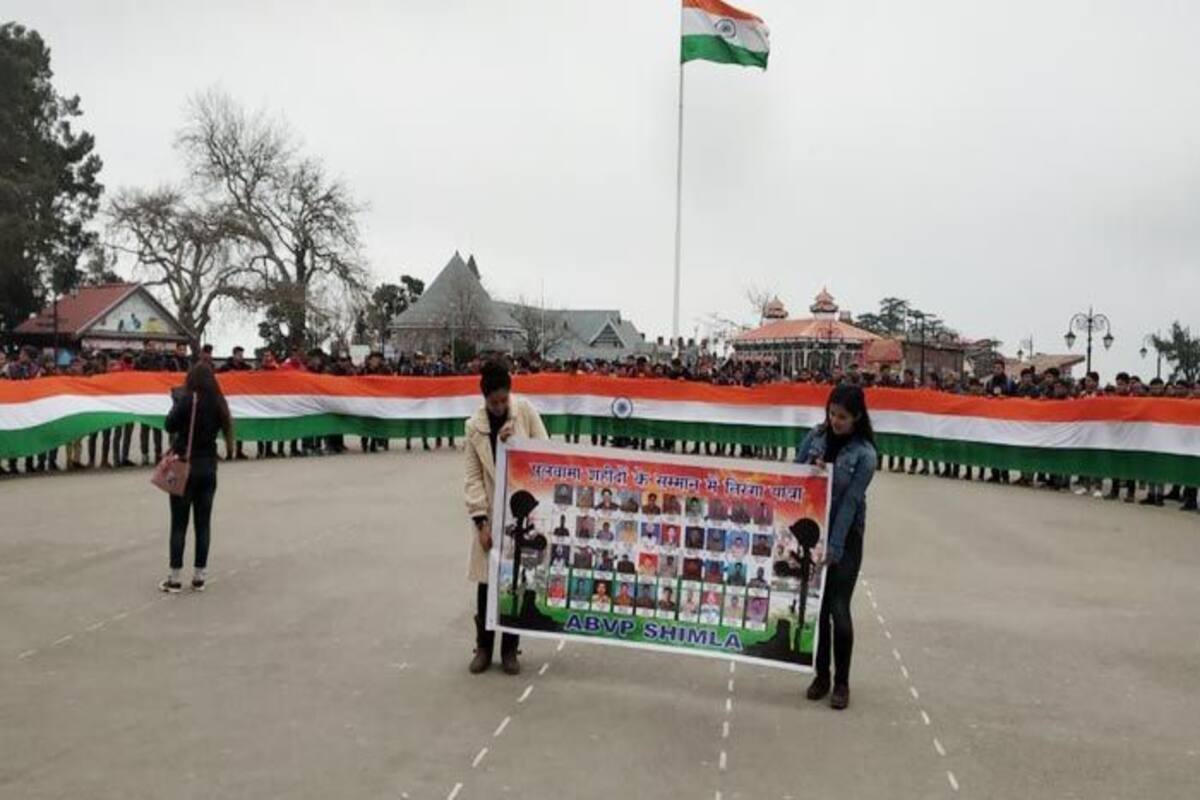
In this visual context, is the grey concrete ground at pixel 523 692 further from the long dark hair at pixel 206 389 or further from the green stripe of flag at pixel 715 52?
the green stripe of flag at pixel 715 52

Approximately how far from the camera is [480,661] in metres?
6.65

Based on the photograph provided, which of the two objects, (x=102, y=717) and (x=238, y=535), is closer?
(x=102, y=717)

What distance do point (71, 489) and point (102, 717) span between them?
34.9 ft

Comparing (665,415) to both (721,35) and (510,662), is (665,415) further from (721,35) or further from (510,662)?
(510,662)

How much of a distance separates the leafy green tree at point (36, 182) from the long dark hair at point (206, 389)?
1927 inches

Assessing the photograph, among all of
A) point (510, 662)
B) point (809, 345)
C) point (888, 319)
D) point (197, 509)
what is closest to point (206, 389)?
point (197, 509)

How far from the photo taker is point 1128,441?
17578mm

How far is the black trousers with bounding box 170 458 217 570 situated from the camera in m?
8.72

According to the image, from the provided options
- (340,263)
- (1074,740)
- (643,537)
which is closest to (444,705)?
(643,537)

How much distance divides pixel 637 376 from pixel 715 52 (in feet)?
37.4

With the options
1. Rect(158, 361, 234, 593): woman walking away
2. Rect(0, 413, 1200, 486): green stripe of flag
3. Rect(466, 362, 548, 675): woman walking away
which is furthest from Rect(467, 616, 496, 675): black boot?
Rect(0, 413, 1200, 486): green stripe of flag

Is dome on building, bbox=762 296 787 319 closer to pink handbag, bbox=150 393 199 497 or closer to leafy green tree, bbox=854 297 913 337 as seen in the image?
leafy green tree, bbox=854 297 913 337

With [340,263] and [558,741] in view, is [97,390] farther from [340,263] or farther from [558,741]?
[340,263]

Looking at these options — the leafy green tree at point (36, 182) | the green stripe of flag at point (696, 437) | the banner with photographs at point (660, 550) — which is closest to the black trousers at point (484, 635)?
the banner with photographs at point (660, 550)
